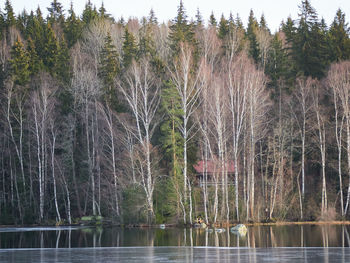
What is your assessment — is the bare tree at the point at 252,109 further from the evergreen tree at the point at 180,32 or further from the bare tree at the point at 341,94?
the evergreen tree at the point at 180,32

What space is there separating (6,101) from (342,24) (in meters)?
37.1

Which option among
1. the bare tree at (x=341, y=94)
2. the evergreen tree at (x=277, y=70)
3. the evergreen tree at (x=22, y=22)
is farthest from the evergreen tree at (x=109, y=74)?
the bare tree at (x=341, y=94)

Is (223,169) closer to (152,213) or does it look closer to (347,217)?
(152,213)

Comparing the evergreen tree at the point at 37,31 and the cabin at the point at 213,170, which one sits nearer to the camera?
the cabin at the point at 213,170

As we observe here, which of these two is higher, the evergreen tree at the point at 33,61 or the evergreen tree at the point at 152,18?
the evergreen tree at the point at 152,18

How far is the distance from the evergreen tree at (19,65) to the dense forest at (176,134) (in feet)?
0.41

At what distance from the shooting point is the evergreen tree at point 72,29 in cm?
8005

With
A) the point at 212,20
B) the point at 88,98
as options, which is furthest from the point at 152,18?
the point at 88,98

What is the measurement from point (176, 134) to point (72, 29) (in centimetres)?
3613

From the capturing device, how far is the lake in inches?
993

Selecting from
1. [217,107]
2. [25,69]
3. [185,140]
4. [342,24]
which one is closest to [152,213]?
[185,140]

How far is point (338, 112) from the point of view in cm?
5638

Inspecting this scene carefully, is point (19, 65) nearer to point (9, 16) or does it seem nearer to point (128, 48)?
point (128, 48)

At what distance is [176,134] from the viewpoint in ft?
171
